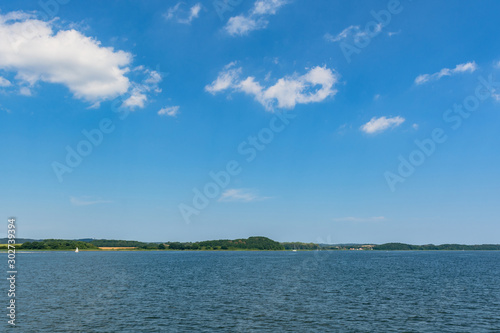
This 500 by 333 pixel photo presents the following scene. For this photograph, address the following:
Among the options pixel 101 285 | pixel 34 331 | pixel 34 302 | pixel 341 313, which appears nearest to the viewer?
pixel 34 331

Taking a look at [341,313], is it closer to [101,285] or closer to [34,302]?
[34,302]

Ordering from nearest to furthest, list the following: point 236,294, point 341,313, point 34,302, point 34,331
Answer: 1. point 34,331
2. point 341,313
3. point 34,302
4. point 236,294

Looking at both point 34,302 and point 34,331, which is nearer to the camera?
point 34,331

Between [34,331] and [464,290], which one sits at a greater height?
[34,331]

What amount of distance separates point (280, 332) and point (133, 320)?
1856 cm

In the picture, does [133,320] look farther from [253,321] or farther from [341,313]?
[341,313]

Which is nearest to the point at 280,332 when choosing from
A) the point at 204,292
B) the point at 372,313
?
the point at 372,313

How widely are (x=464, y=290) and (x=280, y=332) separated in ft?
171

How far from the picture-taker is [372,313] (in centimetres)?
4619

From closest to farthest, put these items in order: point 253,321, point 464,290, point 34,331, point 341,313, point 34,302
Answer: point 34,331, point 253,321, point 341,313, point 34,302, point 464,290

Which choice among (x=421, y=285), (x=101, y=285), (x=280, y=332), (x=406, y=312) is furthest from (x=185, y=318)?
(x=421, y=285)

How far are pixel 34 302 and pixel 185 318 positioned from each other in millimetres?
26486

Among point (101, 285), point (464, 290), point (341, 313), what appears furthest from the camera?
point (101, 285)

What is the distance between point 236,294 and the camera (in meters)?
61.5
